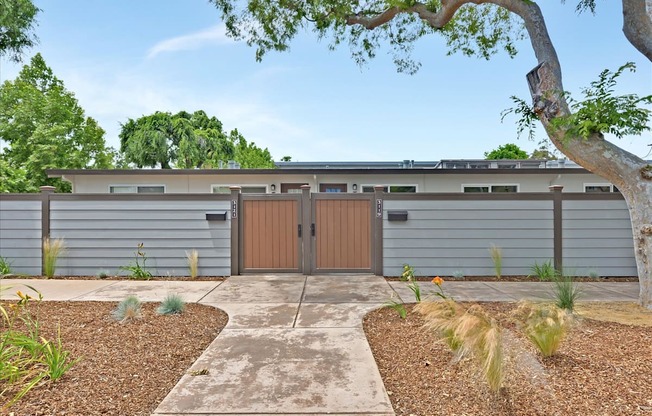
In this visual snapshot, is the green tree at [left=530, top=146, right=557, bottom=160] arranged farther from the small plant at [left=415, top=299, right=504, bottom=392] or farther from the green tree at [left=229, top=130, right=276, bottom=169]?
the small plant at [left=415, top=299, right=504, bottom=392]

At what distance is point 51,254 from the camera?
720cm

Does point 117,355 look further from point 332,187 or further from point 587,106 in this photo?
point 332,187

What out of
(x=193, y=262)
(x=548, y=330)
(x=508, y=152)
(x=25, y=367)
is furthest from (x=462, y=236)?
(x=508, y=152)

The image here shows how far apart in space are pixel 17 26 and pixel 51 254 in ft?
13.6

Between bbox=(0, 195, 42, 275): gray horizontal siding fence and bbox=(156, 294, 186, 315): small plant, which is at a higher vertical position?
bbox=(0, 195, 42, 275): gray horizontal siding fence

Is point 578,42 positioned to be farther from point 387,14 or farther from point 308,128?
point 308,128

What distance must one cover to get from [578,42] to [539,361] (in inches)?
364

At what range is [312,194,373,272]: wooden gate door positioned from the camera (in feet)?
24.2

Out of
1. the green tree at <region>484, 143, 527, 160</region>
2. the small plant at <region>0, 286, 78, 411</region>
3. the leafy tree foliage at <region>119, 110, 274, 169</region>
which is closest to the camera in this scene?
the small plant at <region>0, 286, 78, 411</region>

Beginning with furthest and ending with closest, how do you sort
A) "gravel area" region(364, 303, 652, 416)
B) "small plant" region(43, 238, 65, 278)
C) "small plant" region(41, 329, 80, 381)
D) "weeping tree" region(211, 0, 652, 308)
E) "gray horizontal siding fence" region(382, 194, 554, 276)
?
"gray horizontal siding fence" region(382, 194, 554, 276)
"small plant" region(43, 238, 65, 278)
"weeping tree" region(211, 0, 652, 308)
"small plant" region(41, 329, 80, 381)
"gravel area" region(364, 303, 652, 416)

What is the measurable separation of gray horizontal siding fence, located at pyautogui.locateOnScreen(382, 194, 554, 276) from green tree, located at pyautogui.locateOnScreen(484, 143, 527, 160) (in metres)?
28.3

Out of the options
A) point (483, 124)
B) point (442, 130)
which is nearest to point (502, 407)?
point (483, 124)

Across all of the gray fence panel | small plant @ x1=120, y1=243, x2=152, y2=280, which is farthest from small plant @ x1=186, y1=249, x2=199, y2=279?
the gray fence panel

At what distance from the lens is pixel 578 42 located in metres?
8.95
